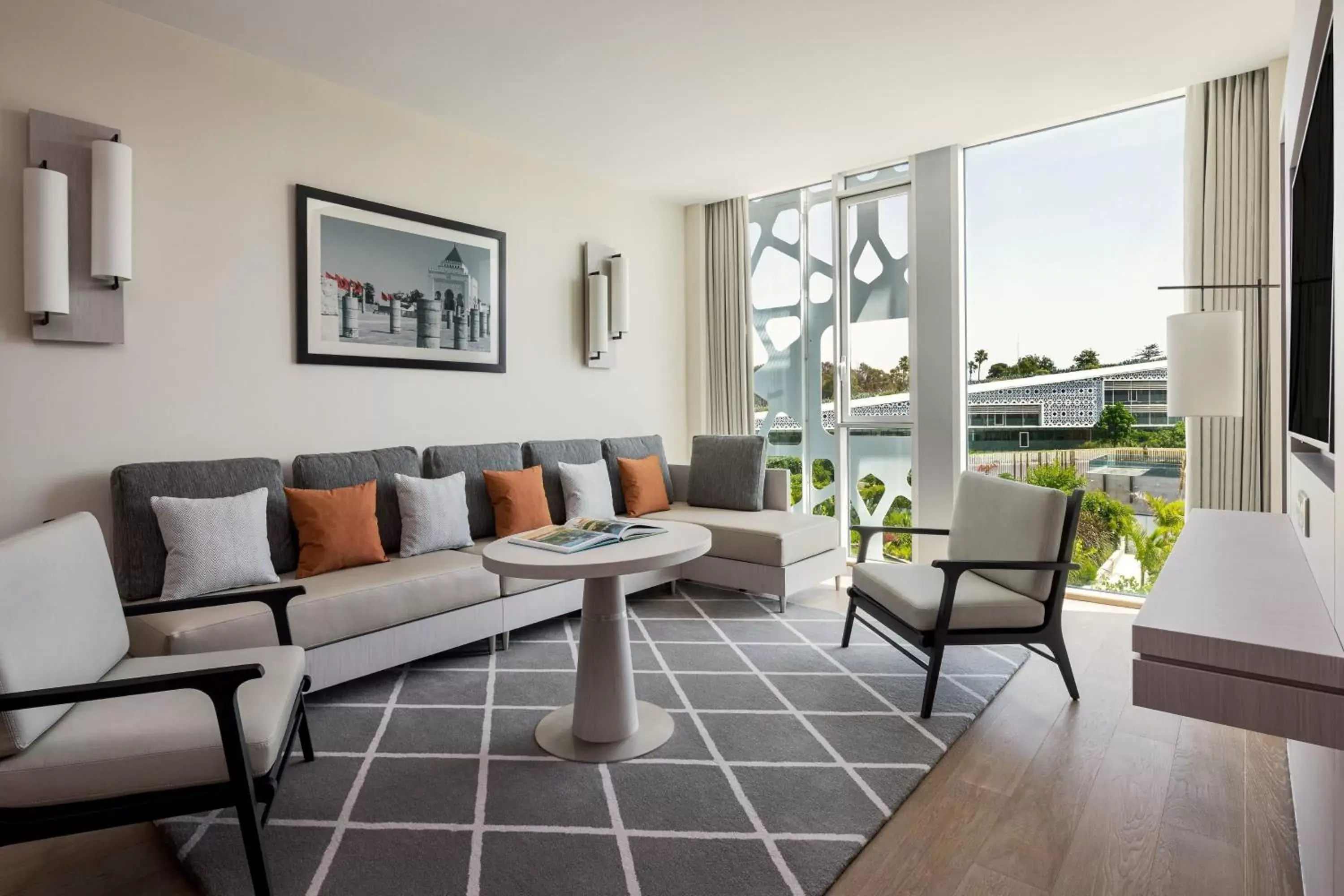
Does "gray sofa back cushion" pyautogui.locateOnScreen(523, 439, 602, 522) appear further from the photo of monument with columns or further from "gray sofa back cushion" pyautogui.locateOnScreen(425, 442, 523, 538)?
the photo of monument with columns

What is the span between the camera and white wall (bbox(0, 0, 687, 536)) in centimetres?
264

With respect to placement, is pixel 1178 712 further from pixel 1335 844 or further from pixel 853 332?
pixel 853 332

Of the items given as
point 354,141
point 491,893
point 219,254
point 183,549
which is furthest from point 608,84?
point 491,893

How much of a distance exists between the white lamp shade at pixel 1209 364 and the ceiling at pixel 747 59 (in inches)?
51.0

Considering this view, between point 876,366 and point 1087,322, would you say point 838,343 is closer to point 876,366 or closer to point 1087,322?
point 876,366

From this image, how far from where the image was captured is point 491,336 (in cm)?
431

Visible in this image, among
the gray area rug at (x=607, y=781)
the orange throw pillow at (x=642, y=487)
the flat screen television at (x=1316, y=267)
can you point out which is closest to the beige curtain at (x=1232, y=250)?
the gray area rug at (x=607, y=781)

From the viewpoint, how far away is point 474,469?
3.93 meters

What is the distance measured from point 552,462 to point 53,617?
112 inches

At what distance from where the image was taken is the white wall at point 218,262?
2.64 meters

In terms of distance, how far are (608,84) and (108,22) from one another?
209cm

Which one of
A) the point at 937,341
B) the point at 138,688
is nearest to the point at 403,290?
the point at 138,688

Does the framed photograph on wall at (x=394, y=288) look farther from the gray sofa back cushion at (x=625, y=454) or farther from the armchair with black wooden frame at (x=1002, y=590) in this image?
the armchair with black wooden frame at (x=1002, y=590)

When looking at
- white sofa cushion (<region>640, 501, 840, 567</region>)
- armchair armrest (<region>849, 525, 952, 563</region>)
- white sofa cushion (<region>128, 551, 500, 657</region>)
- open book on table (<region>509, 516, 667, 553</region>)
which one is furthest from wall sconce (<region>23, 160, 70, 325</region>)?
armchair armrest (<region>849, 525, 952, 563</region>)
